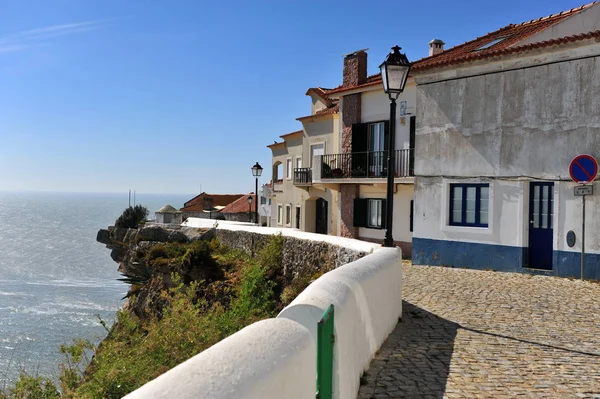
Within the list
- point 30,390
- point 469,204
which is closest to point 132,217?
point 469,204

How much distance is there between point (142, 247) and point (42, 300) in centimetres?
1939

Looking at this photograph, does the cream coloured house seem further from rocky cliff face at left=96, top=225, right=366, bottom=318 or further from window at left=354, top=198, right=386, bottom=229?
rocky cliff face at left=96, top=225, right=366, bottom=318

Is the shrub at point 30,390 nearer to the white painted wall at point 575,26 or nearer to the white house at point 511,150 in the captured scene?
the white house at point 511,150

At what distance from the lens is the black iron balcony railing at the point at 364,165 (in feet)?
67.9

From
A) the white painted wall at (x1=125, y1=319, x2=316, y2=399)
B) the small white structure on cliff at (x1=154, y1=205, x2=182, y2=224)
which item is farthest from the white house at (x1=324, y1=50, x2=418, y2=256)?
the small white structure on cliff at (x1=154, y1=205, x2=182, y2=224)

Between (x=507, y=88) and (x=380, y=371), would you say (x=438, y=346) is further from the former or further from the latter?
(x=507, y=88)

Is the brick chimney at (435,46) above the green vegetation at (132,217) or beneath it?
above

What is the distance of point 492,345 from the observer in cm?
696

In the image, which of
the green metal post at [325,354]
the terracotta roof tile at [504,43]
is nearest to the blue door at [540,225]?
the terracotta roof tile at [504,43]

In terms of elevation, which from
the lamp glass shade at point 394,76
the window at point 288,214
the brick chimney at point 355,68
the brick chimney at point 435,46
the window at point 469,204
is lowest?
the window at point 288,214

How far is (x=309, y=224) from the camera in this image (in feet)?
103

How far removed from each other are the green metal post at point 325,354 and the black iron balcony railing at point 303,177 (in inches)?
982

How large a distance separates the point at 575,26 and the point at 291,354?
1611cm

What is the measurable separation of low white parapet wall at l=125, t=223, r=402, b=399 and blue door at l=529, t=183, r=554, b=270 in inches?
361
